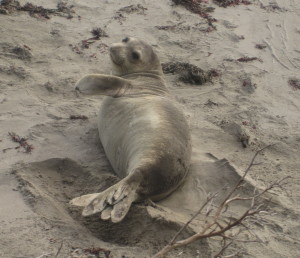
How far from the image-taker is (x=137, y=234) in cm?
316

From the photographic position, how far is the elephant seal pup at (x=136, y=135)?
3168 millimetres

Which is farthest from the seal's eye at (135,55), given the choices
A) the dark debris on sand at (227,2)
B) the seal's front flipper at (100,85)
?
the dark debris on sand at (227,2)

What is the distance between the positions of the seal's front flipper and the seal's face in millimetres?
619

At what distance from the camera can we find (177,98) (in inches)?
220

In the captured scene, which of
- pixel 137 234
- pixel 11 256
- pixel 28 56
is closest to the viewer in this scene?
pixel 11 256

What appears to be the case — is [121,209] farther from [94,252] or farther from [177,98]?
[177,98]

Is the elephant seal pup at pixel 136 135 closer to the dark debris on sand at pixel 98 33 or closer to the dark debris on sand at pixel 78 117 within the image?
the dark debris on sand at pixel 78 117

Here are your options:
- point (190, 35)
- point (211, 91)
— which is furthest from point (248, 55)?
point (211, 91)

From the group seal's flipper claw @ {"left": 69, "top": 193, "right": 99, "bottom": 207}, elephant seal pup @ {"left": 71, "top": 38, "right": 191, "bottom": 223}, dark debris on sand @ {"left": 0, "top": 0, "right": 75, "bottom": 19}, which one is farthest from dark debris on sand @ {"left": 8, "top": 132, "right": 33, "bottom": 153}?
dark debris on sand @ {"left": 0, "top": 0, "right": 75, "bottom": 19}

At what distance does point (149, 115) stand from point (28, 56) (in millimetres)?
2409

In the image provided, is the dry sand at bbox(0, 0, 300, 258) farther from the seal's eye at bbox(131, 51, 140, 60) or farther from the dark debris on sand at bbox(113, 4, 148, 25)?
the seal's eye at bbox(131, 51, 140, 60)

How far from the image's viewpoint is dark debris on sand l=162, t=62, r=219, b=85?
5.93m

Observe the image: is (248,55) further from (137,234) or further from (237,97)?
(137,234)

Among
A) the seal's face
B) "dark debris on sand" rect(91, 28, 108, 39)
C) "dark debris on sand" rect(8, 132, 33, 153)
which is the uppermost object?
the seal's face
